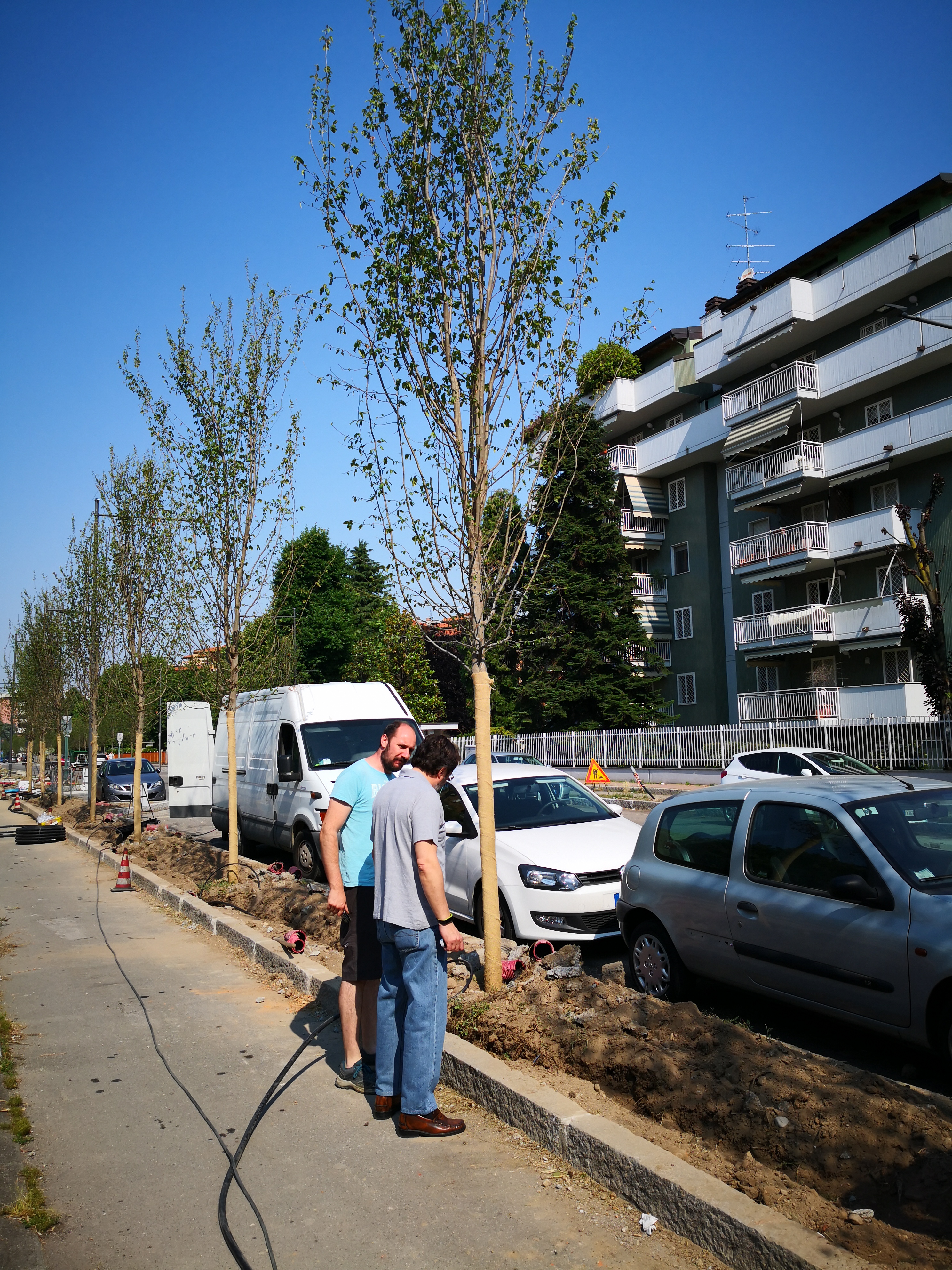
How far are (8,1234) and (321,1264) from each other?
120cm

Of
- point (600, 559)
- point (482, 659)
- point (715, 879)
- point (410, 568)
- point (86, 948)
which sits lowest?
point (86, 948)

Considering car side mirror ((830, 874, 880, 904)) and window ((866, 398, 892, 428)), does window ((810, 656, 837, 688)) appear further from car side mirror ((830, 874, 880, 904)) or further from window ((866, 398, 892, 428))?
car side mirror ((830, 874, 880, 904))

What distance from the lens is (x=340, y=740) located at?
1270cm

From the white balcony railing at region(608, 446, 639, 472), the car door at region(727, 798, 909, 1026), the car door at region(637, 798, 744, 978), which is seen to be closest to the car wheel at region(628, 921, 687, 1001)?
the car door at region(637, 798, 744, 978)

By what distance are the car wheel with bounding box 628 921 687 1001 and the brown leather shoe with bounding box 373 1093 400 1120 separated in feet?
6.77

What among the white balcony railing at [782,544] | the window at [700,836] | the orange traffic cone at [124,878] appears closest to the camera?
the window at [700,836]

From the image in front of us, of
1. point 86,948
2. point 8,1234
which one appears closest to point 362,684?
point 86,948

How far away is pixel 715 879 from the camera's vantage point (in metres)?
6.07

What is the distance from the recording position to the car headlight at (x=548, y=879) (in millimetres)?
7684

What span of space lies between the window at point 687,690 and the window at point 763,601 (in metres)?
4.66

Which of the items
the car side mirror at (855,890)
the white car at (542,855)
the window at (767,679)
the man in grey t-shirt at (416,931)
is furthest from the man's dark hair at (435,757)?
the window at (767,679)

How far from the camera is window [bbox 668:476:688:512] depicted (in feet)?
129

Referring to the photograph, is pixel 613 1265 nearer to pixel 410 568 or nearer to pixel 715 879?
pixel 715 879

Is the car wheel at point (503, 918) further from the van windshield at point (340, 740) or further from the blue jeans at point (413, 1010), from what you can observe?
the van windshield at point (340, 740)
